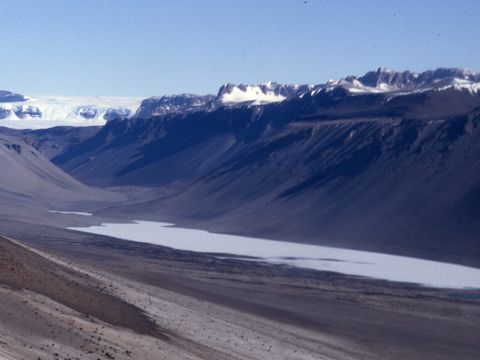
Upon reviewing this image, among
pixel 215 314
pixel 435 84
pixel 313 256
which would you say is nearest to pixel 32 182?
pixel 435 84

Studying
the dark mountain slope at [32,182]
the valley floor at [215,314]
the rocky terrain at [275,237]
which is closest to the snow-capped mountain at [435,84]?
the rocky terrain at [275,237]

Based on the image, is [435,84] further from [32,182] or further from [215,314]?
[215,314]

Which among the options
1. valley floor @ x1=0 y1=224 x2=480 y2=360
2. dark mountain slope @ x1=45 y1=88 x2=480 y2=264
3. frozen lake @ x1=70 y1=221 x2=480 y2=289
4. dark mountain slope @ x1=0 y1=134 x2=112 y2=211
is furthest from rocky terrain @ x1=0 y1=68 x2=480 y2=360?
frozen lake @ x1=70 y1=221 x2=480 y2=289

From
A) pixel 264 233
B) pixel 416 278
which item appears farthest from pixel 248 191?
pixel 416 278

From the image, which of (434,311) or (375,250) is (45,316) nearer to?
(434,311)

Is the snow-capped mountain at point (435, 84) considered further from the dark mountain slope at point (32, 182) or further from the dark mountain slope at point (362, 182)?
the dark mountain slope at point (32, 182)
